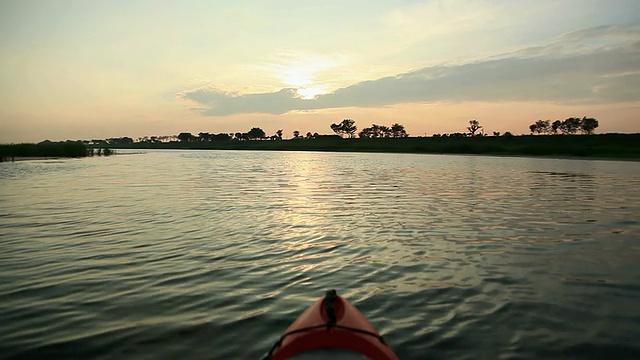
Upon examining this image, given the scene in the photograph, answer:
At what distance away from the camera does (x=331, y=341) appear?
396 cm

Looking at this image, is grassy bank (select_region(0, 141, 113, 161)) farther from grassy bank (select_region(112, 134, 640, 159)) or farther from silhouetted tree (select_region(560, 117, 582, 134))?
silhouetted tree (select_region(560, 117, 582, 134))

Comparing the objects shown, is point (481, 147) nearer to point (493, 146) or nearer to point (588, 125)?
point (493, 146)

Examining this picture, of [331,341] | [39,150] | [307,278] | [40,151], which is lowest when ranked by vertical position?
[307,278]

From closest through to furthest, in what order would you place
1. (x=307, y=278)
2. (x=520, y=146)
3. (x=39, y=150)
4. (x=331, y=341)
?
(x=331, y=341)
(x=307, y=278)
(x=39, y=150)
(x=520, y=146)

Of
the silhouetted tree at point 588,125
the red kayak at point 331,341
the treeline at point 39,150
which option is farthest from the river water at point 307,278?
the silhouetted tree at point 588,125

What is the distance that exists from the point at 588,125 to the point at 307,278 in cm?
19596

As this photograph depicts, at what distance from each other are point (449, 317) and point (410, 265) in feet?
10.5

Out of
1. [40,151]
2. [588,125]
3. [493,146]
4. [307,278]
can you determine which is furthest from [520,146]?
[307,278]

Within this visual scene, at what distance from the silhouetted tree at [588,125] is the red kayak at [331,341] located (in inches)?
7791

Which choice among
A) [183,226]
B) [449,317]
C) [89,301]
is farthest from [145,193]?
[449,317]

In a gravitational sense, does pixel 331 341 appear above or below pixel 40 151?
below

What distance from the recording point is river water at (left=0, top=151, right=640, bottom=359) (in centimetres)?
657

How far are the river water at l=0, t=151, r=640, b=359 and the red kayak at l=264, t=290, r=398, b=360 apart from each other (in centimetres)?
227

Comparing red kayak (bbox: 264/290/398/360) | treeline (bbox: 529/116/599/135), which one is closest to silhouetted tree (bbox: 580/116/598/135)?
treeline (bbox: 529/116/599/135)
